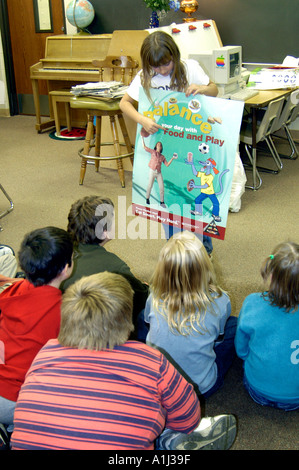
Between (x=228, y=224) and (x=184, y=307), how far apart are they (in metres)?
1.72

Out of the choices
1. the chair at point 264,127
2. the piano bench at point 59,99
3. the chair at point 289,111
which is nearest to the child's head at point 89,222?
the chair at point 264,127

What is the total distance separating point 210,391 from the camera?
159cm

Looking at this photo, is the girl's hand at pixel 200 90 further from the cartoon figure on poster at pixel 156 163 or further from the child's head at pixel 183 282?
the child's head at pixel 183 282

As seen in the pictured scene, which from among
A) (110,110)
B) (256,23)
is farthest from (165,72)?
(256,23)

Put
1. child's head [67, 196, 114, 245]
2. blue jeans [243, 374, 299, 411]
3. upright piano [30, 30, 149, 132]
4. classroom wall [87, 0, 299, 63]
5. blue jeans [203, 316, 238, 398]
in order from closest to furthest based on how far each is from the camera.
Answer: blue jeans [243, 374, 299, 411], blue jeans [203, 316, 238, 398], child's head [67, 196, 114, 245], classroom wall [87, 0, 299, 63], upright piano [30, 30, 149, 132]

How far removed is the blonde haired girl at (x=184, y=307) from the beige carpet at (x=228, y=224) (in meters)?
0.33

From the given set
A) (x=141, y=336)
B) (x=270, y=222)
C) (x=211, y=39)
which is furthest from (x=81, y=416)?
(x=211, y=39)

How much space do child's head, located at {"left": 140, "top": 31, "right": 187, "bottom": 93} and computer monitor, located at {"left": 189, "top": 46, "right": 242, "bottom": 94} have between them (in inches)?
56.5

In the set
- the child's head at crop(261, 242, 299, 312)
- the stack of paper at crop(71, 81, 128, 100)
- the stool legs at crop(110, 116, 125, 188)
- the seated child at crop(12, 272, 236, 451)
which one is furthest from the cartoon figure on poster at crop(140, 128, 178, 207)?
the stool legs at crop(110, 116, 125, 188)

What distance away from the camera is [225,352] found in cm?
168

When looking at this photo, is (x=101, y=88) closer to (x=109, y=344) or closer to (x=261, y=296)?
(x=261, y=296)

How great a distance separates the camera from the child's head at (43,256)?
136cm

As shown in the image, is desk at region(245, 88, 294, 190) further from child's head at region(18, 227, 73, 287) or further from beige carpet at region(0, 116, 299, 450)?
child's head at region(18, 227, 73, 287)

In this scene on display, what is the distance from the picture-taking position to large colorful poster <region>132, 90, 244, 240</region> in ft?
6.06
